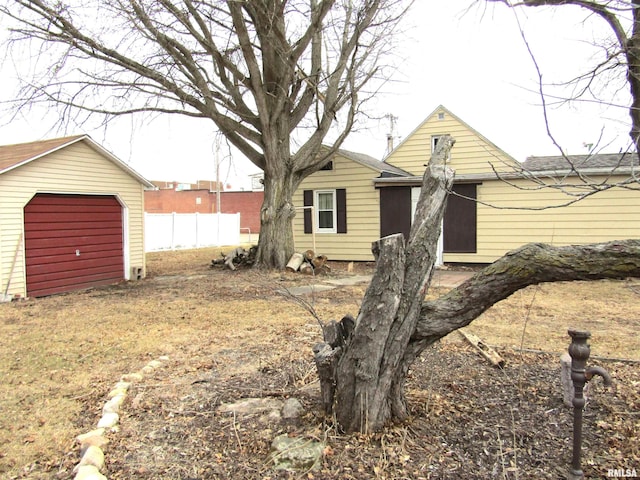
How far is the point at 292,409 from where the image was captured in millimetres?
3285

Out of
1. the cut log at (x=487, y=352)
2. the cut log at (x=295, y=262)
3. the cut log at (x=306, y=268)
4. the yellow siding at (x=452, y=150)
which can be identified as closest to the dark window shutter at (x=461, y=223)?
the yellow siding at (x=452, y=150)

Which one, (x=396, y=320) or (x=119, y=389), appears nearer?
(x=396, y=320)

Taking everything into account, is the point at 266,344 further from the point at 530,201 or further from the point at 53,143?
the point at 530,201

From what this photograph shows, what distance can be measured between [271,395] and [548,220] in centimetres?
1117

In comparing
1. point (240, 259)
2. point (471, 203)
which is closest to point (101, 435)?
point (240, 259)

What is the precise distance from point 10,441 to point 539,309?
751 centimetres

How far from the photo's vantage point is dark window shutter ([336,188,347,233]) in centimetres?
1491

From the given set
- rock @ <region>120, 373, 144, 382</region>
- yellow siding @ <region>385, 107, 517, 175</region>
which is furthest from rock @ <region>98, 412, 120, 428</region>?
yellow siding @ <region>385, 107, 517, 175</region>

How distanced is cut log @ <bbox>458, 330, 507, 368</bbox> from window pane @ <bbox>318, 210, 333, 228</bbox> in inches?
403

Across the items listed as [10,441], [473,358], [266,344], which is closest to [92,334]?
[266,344]

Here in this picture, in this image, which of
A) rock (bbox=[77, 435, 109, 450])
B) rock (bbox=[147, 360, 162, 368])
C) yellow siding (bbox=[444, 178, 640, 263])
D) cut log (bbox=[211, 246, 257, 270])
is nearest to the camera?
rock (bbox=[77, 435, 109, 450])

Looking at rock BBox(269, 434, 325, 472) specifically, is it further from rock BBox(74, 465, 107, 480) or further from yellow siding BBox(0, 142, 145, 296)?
yellow siding BBox(0, 142, 145, 296)

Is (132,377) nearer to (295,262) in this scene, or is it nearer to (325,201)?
(295,262)

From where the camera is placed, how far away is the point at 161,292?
9.98 m
